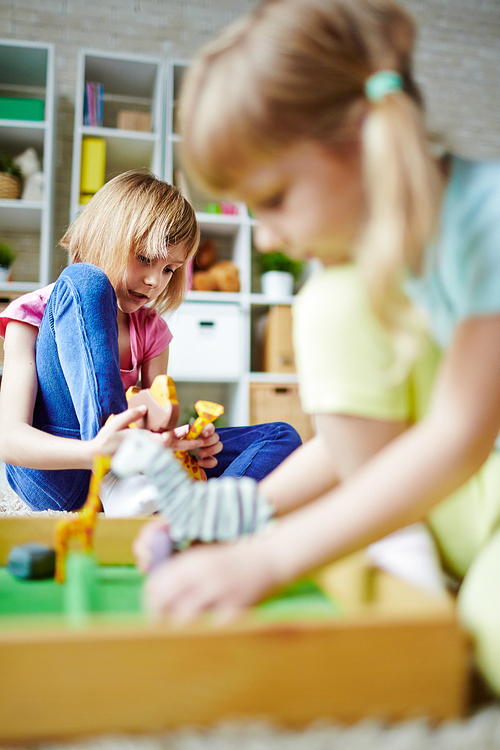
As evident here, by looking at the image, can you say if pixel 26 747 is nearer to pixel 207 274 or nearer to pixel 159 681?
pixel 159 681

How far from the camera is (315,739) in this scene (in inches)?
13.1

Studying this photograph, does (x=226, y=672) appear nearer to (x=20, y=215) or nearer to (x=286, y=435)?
(x=286, y=435)

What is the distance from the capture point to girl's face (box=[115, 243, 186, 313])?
1.14 metres

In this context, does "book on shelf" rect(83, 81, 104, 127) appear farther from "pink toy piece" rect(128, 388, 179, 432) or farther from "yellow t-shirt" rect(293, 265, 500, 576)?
"yellow t-shirt" rect(293, 265, 500, 576)

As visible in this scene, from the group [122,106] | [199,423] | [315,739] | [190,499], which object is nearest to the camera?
[315,739]

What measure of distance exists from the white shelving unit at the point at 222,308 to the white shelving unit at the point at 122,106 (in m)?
0.07

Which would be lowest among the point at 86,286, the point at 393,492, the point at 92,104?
the point at 393,492

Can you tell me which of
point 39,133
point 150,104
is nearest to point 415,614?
point 39,133

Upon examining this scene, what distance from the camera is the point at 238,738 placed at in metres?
0.33

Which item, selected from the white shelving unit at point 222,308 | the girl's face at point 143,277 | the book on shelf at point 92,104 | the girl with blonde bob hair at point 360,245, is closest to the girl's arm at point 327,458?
the girl with blonde bob hair at point 360,245

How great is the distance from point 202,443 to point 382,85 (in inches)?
22.4

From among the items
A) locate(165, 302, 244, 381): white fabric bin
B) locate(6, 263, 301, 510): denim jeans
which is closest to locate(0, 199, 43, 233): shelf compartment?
locate(165, 302, 244, 381): white fabric bin

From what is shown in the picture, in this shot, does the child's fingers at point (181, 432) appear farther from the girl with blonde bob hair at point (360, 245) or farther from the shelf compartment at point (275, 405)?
the shelf compartment at point (275, 405)

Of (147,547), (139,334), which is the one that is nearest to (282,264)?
(139,334)
